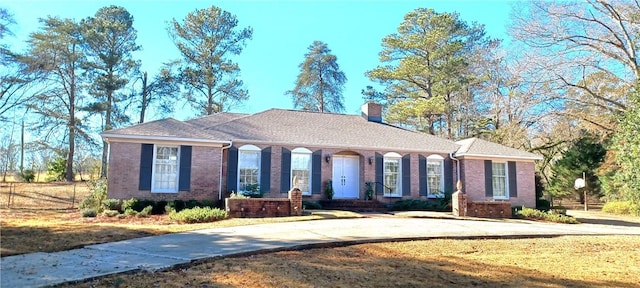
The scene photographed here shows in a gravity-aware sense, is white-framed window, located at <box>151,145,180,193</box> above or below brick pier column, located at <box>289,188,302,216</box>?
above

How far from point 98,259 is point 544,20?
18.5 meters

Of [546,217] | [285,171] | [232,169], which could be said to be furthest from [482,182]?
[232,169]

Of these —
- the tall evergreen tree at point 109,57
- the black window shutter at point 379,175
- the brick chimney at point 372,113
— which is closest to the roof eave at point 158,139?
the black window shutter at point 379,175

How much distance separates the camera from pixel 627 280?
6.04m

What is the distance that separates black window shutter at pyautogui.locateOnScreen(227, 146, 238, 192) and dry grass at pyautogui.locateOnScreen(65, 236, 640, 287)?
870 centimetres

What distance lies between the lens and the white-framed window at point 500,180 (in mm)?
Answer: 18438

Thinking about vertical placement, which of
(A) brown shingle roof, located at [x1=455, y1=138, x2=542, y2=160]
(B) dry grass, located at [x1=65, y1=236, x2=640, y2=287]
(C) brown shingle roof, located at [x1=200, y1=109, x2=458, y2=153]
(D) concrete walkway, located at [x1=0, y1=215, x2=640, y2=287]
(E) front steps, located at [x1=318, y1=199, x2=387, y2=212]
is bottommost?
(B) dry grass, located at [x1=65, y1=236, x2=640, y2=287]

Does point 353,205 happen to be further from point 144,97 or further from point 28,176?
point 28,176

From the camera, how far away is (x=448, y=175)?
18.6 metres

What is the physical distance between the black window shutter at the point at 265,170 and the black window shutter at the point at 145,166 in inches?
164

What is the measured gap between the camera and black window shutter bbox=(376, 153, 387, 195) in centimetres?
1788

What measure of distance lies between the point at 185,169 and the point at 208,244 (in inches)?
308

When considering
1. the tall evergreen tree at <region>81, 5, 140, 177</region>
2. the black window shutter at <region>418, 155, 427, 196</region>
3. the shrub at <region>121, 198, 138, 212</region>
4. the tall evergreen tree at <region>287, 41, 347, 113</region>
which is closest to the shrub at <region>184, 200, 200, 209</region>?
the shrub at <region>121, 198, 138, 212</region>

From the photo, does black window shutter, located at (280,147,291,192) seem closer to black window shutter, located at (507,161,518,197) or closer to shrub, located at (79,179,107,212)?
shrub, located at (79,179,107,212)
